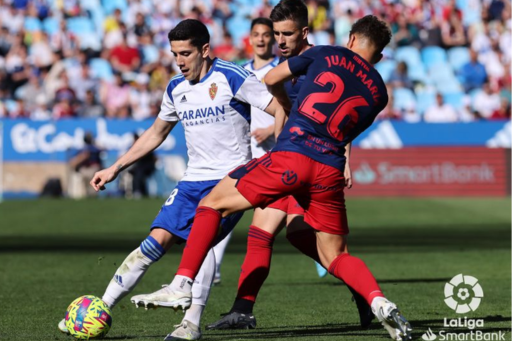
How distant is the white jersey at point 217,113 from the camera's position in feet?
21.9

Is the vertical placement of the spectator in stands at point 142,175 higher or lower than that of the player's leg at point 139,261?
lower

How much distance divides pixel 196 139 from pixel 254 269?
3.59 feet

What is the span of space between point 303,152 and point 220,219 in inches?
25.7

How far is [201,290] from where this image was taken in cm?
662

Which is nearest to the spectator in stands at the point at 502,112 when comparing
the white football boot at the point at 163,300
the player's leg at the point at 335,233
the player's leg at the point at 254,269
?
the player's leg at the point at 254,269

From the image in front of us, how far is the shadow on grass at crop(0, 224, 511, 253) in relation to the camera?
13.6m

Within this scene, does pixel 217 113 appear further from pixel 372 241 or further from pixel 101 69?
pixel 101 69

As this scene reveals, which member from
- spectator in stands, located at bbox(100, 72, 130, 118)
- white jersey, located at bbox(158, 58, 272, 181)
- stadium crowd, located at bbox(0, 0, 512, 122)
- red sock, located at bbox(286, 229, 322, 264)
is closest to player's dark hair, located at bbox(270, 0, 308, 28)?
white jersey, located at bbox(158, 58, 272, 181)

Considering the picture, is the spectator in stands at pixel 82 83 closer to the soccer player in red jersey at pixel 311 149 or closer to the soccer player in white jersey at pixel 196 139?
the soccer player in white jersey at pixel 196 139

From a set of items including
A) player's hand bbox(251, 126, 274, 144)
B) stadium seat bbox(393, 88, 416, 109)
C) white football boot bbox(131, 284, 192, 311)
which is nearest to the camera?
white football boot bbox(131, 284, 192, 311)

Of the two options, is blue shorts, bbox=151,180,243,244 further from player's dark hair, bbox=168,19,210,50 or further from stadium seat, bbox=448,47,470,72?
stadium seat, bbox=448,47,470,72

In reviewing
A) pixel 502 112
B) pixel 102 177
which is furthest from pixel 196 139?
pixel 502 112

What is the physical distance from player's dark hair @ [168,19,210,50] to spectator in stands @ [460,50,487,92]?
70.6ft

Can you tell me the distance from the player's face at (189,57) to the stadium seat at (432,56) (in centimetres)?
2218
